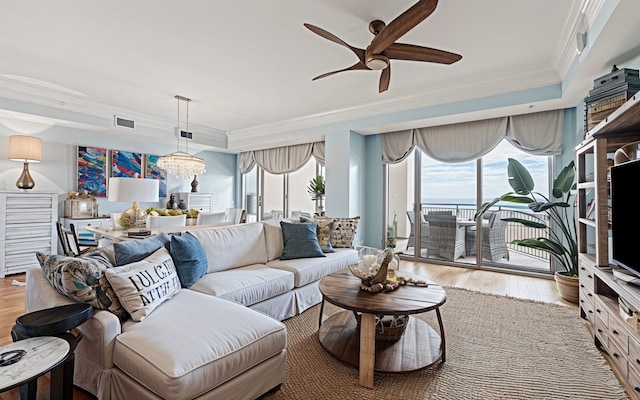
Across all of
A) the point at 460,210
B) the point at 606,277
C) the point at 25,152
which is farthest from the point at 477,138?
the point at 25,152

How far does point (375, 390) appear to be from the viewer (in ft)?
5.98

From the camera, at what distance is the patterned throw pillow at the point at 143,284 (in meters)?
1.77

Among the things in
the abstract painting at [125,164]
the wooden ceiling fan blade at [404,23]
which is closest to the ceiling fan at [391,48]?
the wooden ceiling fan blade at [404,23]

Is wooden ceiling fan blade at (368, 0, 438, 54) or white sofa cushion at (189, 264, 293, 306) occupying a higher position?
wooden ceiling fan blade at (368, 0, 438, 54)

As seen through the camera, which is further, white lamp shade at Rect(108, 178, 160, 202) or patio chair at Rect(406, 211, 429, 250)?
patio chair at Rect(406, 211, 429, 250)

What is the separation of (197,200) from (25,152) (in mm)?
2988

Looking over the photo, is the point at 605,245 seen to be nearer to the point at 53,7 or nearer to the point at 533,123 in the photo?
the point at 533,123

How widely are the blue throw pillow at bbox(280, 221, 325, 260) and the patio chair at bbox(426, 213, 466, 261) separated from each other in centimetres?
258

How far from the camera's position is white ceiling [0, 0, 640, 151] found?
2.46m

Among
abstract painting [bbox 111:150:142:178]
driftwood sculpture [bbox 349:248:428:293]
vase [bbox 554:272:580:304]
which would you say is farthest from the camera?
abstract painting [bbox 111:150:142:178]

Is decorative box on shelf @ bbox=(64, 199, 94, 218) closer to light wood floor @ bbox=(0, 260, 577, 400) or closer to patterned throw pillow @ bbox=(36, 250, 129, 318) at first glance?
light wood floor @ bbox=(0, 260, 577, 400)

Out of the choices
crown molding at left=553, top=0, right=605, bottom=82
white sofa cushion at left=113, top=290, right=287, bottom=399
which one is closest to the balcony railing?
crown molding at left=553, top=0, right=605, bottom=82

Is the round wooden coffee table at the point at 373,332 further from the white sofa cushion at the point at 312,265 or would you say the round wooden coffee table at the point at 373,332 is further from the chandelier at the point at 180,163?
the chandelier at the point at 180,163

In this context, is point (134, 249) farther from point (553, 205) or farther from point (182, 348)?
point (553, 205)
